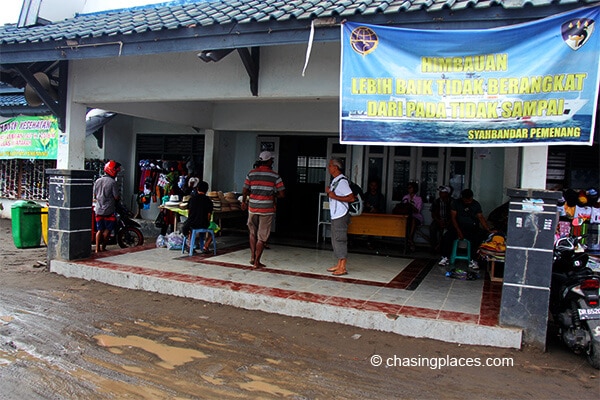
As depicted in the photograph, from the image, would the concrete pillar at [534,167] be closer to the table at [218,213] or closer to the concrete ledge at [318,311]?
the concrete ledge at [318,311]

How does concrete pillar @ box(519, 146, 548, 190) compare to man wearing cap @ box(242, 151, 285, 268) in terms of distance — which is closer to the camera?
concrete pillar @ box(519, 146, 548, 190)

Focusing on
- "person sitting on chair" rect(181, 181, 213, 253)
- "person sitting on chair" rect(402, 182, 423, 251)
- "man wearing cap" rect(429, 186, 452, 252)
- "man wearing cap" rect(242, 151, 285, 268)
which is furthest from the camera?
"person sitting on chair" rect(402, 182, 423, 251)

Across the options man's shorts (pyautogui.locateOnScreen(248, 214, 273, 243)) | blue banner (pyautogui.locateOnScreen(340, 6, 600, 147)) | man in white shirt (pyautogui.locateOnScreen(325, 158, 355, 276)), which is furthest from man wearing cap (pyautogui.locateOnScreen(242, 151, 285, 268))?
blue banner (pyautogui.locateOnScreen(340, 6, 600, 147))

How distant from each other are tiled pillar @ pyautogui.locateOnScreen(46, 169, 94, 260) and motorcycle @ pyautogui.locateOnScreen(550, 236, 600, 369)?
23.0 feet

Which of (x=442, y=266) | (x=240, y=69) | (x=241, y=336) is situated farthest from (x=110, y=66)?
(x=442, y=266)

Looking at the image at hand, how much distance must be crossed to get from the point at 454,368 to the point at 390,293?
1899 millimetres

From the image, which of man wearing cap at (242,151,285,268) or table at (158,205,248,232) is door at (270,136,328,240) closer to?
table at (158,205,248,232)

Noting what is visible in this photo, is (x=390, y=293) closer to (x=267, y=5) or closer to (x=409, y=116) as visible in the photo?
(x=409, y=116)

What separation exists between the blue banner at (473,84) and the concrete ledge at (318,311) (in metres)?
1.96

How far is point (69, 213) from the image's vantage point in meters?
7.51

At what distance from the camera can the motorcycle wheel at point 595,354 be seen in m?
4.27

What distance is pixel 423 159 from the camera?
10.5 m

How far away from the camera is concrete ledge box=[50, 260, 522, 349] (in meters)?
4.87

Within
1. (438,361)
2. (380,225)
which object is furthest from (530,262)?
(380,225)
